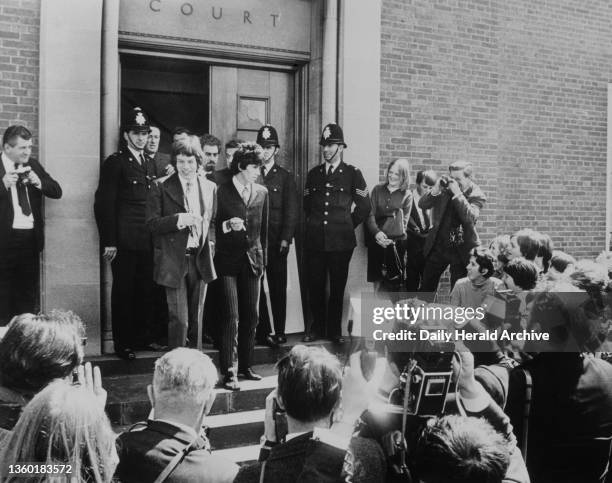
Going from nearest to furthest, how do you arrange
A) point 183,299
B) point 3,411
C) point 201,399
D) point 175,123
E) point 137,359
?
1. point 3,411
2. point 201,399
3. point 183,299
4. point 137,359
5. point 175,123

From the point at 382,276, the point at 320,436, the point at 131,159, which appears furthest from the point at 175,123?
the point at 320,436

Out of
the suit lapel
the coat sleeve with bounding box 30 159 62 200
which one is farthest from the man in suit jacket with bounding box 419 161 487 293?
the coat sleeve with bounding box 30 159 62 200

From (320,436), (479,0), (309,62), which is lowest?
(320,436)

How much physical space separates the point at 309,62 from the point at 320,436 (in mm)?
5773

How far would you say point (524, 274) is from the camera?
383 cm

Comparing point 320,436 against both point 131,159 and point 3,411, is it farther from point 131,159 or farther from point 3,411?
point 131,159

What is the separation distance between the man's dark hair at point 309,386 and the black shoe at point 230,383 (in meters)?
2.98

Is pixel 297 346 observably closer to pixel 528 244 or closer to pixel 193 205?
pixel 193 205

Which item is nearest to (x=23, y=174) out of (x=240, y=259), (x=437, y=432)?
(x=240, y=259)

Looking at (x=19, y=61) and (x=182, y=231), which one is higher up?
(x=19, y=61)

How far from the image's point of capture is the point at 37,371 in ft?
7.54

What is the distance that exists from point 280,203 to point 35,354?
4.11 metres

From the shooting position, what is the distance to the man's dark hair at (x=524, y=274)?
12.6 ft

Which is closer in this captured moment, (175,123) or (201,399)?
(201,399)
